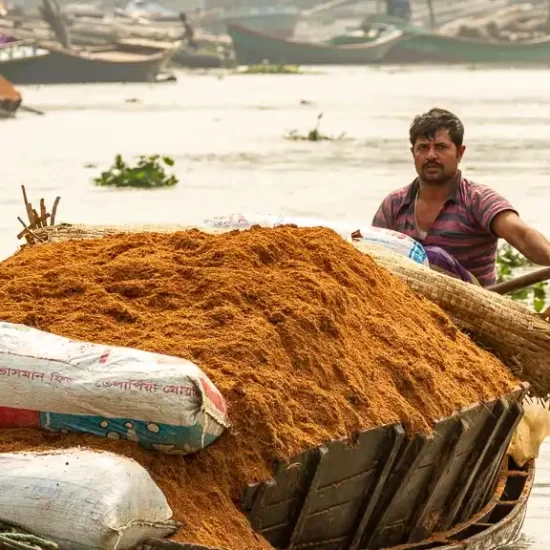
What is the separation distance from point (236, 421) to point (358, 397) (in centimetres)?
53

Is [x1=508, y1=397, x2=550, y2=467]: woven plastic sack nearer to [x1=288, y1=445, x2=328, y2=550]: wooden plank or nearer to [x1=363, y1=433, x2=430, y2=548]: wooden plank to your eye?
[x1=363, y1=433, x2=430, y2=548]: wooden plank

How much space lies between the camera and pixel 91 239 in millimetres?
6156

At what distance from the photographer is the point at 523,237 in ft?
23.7

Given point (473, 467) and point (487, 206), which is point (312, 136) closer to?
Result: point (487, 206)

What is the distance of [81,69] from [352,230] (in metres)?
53.0

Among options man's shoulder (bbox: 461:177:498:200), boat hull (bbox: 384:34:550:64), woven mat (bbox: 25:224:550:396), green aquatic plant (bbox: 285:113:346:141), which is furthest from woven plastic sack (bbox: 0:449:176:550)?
boat hull (bbox: 384:34:550:64)

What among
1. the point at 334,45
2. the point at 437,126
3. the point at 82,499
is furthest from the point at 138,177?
the point at 334,45

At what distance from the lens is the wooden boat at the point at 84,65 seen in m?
56.5

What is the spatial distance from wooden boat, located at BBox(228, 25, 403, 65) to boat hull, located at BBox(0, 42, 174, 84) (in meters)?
15.4

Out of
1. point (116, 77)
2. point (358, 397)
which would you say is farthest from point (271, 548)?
point (116, 77)

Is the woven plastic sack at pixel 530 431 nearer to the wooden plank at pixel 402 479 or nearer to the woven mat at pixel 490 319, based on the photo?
the woven mat at pixel 490 319

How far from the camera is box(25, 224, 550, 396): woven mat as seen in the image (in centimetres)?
623

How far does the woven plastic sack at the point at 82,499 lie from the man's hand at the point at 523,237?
10.6 ft

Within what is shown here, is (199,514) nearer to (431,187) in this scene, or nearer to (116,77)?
(431,187)
